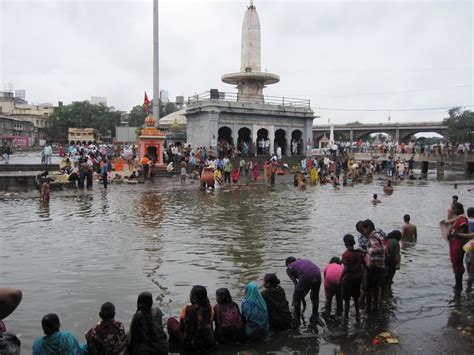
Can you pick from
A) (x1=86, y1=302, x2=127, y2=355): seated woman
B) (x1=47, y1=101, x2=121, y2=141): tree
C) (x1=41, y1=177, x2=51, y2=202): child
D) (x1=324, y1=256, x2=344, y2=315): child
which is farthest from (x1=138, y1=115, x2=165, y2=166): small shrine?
(x1=47, y1=101, x2=121, y2=141): tree

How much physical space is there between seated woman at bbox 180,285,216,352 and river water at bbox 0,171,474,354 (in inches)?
12.8

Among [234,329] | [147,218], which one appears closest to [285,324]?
[234,329]

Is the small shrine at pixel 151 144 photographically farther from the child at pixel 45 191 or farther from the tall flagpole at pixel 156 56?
the child at pixel 45 191

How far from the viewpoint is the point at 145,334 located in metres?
5.57

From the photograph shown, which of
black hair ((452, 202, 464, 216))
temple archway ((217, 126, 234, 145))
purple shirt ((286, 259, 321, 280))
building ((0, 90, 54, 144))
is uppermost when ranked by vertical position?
building ((0, 90, 54, 144))

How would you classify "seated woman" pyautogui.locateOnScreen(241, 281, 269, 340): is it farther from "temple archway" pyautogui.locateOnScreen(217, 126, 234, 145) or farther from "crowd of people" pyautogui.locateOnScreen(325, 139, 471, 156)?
"crowd of people" pyautogui.locateOnScreen(325, 139, 471, 156)

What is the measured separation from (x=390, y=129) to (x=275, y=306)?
95.1 metres

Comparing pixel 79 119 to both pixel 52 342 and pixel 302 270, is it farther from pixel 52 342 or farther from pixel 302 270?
pixel 52 342

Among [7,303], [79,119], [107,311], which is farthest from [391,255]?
[79,119]

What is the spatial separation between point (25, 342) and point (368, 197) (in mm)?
19767

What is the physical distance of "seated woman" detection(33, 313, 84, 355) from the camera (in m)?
5.07

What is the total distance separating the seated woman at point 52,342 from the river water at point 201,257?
1.22 m

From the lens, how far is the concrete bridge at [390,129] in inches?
3504

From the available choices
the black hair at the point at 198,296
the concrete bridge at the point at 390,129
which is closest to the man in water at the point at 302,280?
the black hair at the point at 198,296
